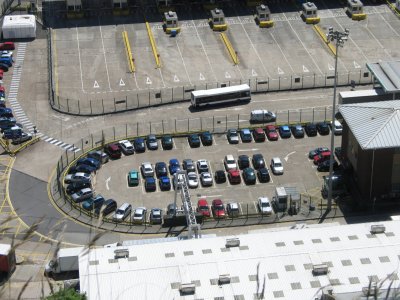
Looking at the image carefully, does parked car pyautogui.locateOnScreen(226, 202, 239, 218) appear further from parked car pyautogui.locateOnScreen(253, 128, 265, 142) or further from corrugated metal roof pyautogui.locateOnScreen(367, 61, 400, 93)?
corrugated metal roof pyautogui.locateOnScreen(367, 61, 400, 93)

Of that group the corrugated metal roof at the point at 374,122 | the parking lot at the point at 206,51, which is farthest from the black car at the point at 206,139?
the corrugated metal roof at the point at 374,122

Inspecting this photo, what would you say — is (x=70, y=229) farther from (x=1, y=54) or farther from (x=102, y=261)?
(x=1, y=54)

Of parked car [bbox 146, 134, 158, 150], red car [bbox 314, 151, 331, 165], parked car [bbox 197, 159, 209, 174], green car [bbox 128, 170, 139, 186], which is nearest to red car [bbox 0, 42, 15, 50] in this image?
parked car [bbox 146, 134, 158, 150]

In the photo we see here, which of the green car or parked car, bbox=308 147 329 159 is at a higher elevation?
the green car

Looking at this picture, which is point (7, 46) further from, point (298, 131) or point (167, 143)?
point (298, 131)

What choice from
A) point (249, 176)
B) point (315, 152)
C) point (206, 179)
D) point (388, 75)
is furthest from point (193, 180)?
point (388, 75)
